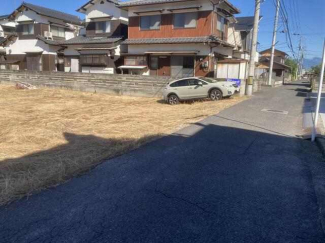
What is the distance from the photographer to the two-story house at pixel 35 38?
2945 centimetres

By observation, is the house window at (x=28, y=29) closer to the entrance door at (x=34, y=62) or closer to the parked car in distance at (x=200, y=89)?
the entrance door at (x=34, y=62)

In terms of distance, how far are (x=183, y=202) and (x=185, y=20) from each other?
20.1 metres

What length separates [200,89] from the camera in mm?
14984

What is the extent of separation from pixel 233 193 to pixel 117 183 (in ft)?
6.22

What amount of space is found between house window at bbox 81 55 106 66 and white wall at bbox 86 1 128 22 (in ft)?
15.0

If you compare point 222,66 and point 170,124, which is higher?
point 222,66

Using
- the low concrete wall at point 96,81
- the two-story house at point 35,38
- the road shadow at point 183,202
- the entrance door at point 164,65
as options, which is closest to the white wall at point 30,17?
the two-story house at point 35,38

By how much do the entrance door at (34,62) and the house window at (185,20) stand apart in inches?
670

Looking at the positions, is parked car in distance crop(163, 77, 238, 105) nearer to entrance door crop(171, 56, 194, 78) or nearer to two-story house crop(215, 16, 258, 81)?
two-story house crop(215, 16, 258, 81)

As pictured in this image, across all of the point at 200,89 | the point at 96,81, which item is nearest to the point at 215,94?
the point at 200,89

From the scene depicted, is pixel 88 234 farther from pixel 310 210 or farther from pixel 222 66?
pixel 222 66

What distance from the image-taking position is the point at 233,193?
13.3 ft

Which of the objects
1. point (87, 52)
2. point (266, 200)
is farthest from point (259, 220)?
point (87, 52)

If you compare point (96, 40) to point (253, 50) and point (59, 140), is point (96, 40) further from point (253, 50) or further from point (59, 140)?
point (59, 140)
